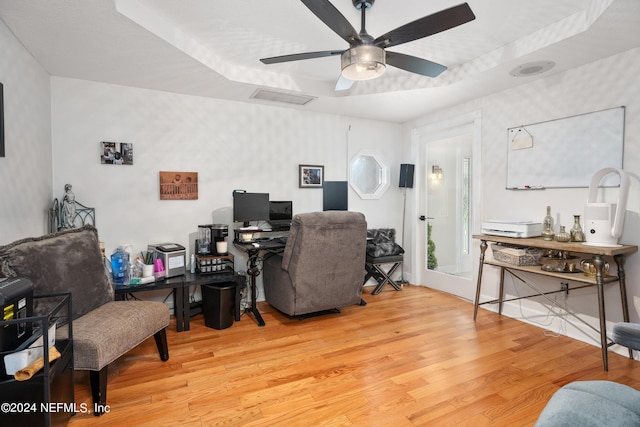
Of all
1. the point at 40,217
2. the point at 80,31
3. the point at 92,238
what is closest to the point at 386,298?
the point at 92,238

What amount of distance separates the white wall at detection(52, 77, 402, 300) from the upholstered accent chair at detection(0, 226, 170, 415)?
1.02 metres

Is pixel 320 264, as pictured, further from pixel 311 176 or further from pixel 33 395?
pixel 33 395

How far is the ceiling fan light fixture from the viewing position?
2.07 meters

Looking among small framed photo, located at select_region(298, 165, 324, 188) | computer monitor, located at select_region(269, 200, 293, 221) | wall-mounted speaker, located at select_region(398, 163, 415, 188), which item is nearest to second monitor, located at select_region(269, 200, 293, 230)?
computer monitor, located at select_region(269, 200, 293, 221)

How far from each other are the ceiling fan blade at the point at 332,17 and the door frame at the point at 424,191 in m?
2.41

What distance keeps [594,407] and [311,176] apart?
362cm

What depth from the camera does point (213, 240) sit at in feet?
11.4

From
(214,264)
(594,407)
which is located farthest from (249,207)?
(594,407)

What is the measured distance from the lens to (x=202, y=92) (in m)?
3.54

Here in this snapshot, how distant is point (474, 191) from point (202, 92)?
3.28 m

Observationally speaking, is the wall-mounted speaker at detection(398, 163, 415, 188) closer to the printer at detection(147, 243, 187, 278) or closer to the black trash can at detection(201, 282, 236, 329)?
the black trash can at detection(201, 282, 236, 329)

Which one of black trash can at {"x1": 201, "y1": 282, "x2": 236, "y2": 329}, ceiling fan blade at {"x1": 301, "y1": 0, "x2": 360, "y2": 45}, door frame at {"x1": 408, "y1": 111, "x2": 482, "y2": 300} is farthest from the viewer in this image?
door frame at {"x1": 408, "y1": 111, "x2": 482, "y2": 300}

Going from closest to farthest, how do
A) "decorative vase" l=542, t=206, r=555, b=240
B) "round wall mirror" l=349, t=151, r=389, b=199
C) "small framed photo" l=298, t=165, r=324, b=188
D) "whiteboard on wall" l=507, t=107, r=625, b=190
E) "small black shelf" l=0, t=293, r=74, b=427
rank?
1. "small black shelf" l=0, t=293, r=74, b=427
2. "whiteboard on wall" l=507, t=107, r=625, b=190
3. "decorative vase" l=542, t=206, r=555, b=240
4. "small framed photo" l=298, t=165, r=324, b=188
5. "round wall mirror" l=349, t=151, r=389, b=199

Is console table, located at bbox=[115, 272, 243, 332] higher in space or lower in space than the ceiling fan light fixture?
lower
